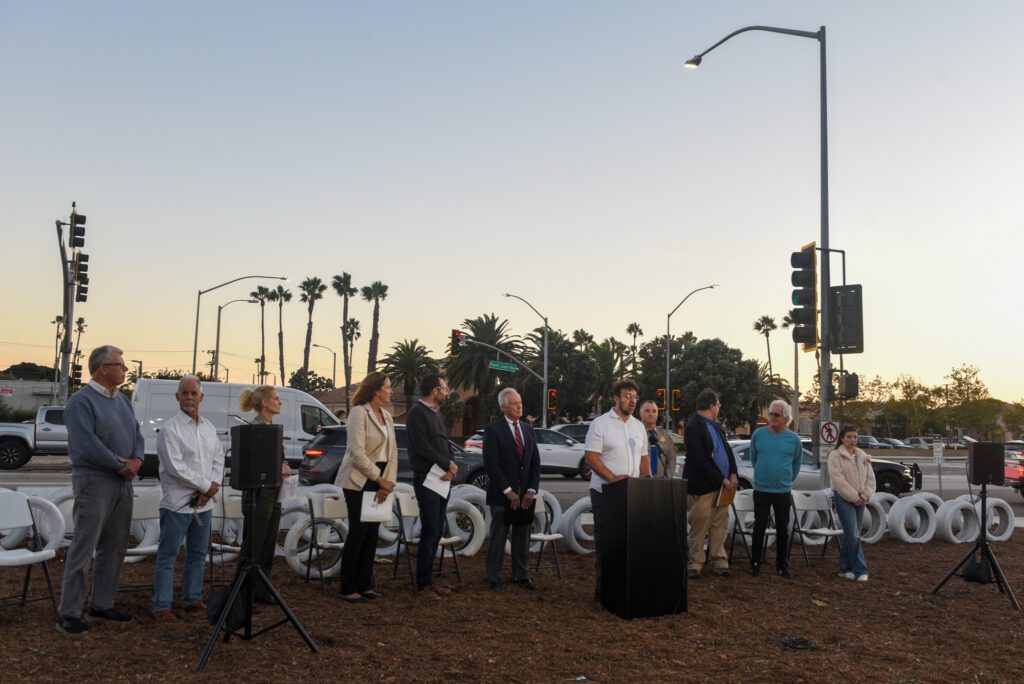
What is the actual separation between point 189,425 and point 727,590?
16.1 ft

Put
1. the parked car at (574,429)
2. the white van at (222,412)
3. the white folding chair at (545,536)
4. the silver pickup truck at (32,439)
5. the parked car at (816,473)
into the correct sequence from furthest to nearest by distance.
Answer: the parked car at (574,429) → the silver pickup truck at (32,439) → the white van at (222,412) → the parked car at (816,473) → the white folding chair at (545,536)

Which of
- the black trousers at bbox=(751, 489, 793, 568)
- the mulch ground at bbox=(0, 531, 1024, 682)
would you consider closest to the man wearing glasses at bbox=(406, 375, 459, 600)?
the mulch ground at bbox=(0, 531, 1024, 682)

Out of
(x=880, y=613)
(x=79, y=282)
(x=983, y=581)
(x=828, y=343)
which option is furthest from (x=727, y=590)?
(x=79, y=282)

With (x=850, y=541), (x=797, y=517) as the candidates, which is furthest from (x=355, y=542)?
(x=797, y=517)

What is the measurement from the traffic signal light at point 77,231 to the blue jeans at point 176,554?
17.2 m

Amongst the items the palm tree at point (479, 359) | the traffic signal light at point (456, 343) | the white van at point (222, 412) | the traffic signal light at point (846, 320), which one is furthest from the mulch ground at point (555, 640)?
the palm tree at point (479, 359)

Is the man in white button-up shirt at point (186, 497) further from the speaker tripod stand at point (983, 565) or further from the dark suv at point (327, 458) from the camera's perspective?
the dark suv at point (327, 458)

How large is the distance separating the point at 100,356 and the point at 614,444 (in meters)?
4.13

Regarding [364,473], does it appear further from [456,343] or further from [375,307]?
[375,307]

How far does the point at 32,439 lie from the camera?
2406 cm

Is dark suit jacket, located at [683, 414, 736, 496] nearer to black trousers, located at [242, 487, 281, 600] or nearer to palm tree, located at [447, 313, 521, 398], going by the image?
black trousers, located at [242, 487, 281, 600]

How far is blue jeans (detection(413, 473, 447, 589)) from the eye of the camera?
7.53 meters

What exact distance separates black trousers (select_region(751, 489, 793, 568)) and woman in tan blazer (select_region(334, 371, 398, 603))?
3.98 meters

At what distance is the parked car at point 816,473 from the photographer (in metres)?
17.1
